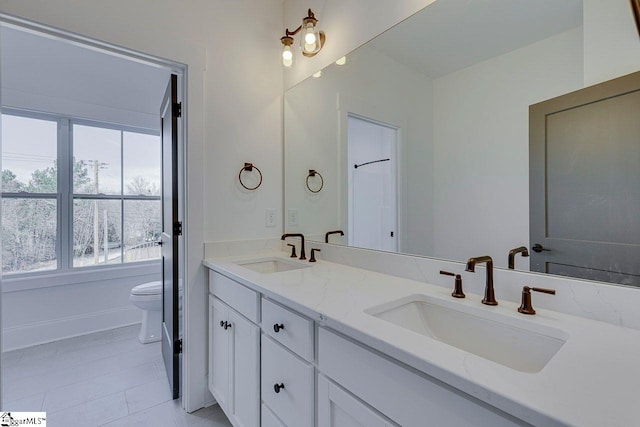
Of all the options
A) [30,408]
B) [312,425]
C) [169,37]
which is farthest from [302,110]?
[30,408]

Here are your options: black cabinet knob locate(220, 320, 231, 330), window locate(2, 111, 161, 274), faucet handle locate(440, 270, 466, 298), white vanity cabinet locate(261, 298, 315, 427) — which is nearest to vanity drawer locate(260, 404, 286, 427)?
white vanity cabinet locate(261, 298, 315, 427)

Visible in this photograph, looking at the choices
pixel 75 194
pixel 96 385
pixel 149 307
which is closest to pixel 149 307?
pixel 149 307

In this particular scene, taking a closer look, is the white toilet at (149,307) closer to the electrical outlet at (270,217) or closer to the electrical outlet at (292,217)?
the electrical outlet at (270,217)

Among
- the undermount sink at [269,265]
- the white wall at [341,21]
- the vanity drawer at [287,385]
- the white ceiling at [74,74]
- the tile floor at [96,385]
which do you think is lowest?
the tile floor at [96,385]

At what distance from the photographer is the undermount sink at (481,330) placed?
786 mm

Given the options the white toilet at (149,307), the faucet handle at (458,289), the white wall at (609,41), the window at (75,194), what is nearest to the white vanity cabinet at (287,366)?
the faucet handle at (458,289)

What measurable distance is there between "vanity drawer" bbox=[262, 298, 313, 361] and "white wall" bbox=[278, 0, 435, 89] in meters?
1.39

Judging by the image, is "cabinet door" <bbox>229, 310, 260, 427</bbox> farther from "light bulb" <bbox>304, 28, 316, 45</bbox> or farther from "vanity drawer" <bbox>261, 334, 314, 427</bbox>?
"light bulb" <bbox>304, 28, 316, 45</bbox>

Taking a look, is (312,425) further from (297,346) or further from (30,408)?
(30,408)

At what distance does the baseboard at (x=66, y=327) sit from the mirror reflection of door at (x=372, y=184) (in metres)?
2.68

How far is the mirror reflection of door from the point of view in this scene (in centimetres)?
149

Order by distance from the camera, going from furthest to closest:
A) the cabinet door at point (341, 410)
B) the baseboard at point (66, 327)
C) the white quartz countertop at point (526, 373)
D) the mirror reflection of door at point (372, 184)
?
the baseboard at point (66, 327), the mirror reflection of door at point (372, 184), the cabinet door at point (341, 410), the white quartz countertop at point (526, 373)

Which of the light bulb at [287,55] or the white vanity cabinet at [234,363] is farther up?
the light bulb at [287,55]

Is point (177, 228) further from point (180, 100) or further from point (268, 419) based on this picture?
point (268, 419)
